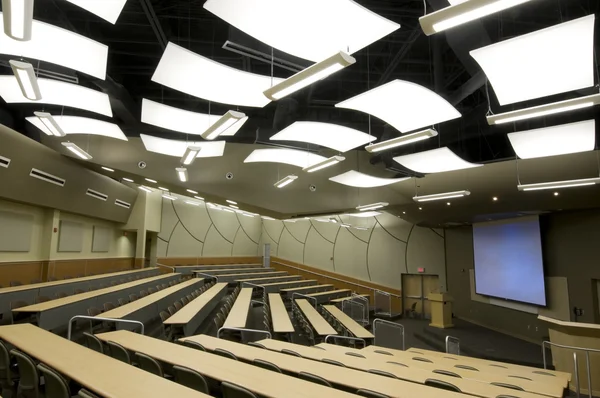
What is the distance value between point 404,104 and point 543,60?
1530 millimetres

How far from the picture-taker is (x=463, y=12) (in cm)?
229

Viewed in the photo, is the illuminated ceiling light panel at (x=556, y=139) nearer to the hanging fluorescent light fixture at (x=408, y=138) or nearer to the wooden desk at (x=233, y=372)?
the hanging fluorescent light fixture at (x=408, y=138)

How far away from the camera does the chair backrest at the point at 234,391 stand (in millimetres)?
2650

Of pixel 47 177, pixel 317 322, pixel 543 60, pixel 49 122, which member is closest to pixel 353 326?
pixel 317 322

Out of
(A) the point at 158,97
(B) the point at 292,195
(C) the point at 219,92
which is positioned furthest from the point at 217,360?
(B) the point at 292,195

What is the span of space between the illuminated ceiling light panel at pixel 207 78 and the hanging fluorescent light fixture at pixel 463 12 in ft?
6.95

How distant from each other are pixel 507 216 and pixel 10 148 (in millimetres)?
12832

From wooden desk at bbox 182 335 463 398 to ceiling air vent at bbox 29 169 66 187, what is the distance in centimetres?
675

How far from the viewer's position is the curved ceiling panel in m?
5.73

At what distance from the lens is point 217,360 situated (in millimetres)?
3598

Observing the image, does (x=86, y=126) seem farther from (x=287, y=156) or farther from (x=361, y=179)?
(x=361, y=179)

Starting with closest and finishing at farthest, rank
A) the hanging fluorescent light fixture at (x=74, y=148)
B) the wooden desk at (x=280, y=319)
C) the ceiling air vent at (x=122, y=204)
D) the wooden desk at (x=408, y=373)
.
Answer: the wooden desk at (x=408, y=373) < the hanging fluorescent light fixture at (x=74, y=148) < the wooden desk at (x=280, y=319) < the ceiling air vent at (x=122, y=204)

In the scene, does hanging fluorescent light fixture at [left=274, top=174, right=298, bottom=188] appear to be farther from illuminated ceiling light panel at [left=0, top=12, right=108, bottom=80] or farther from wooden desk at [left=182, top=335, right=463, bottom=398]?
illuminated ceiling light panel at [left=0, top=12, right=108, bottom=80]

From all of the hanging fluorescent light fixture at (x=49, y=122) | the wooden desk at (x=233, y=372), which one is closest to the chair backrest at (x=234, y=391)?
the wooden desk at (x=233, y=372)
